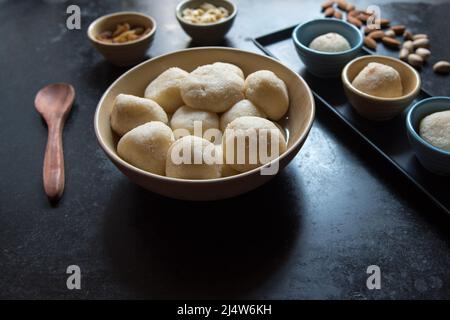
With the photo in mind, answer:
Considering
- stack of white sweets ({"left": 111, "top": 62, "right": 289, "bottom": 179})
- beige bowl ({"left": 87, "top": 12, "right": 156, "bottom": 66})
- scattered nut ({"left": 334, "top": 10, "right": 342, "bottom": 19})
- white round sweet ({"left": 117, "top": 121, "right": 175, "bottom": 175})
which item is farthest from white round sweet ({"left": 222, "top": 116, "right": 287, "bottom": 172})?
scattered nut ({"left": 334, "top": 10, "right": 342, "bottom": 19})

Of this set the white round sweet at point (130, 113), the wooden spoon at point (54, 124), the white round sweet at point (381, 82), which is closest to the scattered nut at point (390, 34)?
the white round sweet at point (381, 82)

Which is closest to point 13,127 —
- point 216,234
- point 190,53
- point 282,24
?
point 190,53

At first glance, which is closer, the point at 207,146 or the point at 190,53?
the point at 207,146

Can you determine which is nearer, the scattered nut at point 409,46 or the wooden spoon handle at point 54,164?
the wooden spoon handle at point 54,164

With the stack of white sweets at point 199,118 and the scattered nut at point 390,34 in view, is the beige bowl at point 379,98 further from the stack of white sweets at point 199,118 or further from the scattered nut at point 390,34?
the scattered nut at point 390,34

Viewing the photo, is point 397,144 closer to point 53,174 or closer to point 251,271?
point 251,271

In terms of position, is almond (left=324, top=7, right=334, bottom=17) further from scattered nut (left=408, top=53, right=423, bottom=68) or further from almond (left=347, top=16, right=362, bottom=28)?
scattered nut (left=408, top=53, right=423, bottom=68)
